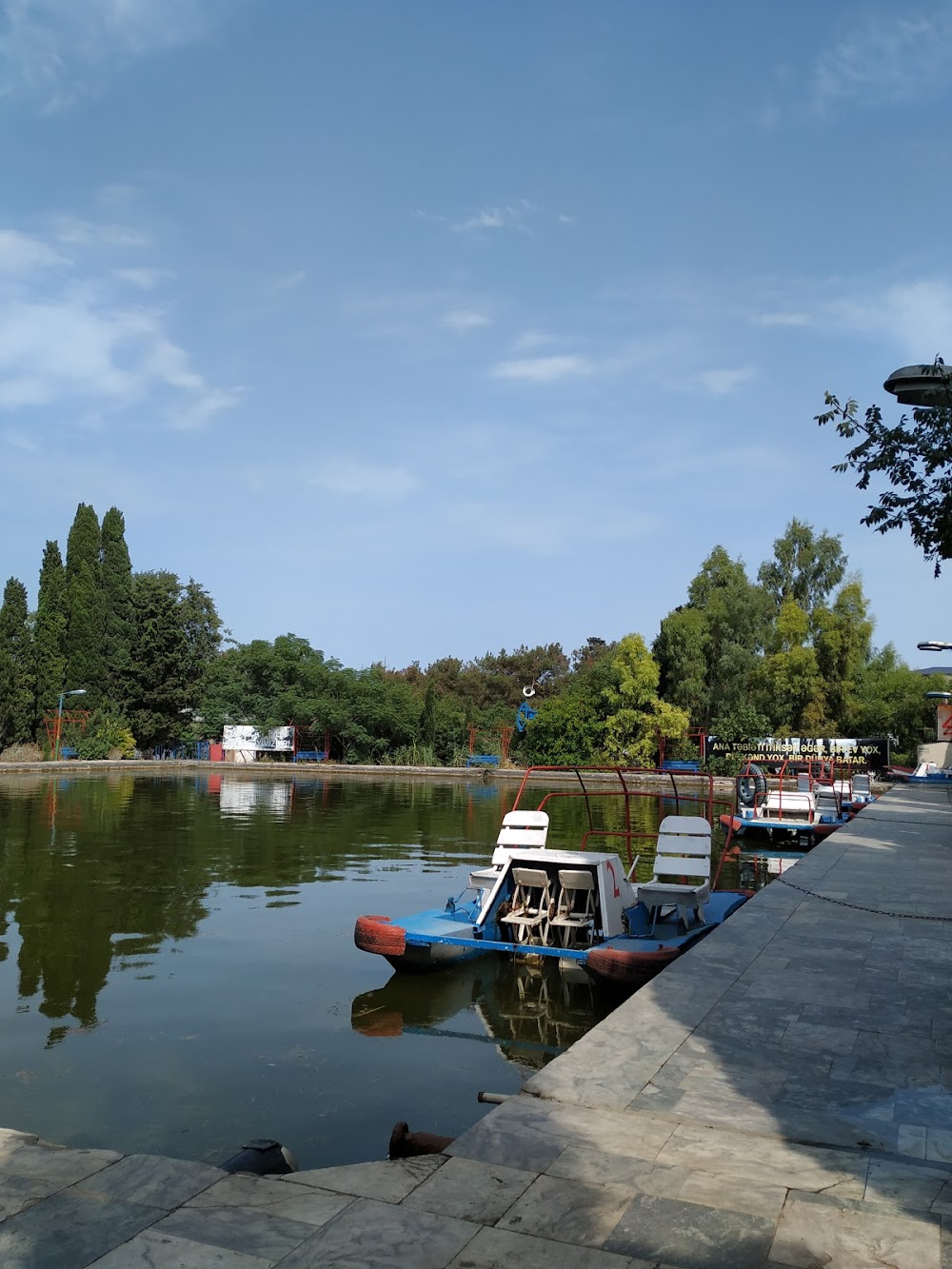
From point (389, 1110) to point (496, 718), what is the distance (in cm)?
4386

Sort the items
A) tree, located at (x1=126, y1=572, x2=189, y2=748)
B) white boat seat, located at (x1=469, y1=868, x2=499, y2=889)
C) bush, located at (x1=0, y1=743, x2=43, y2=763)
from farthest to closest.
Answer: tree, located at (x1=126, y1=572, x2=189, y2=748)
bush, located at (x1=0, y1=743, x2=43, y2=763)
white boat seat, located at (x1=469, y1=868, x2=499, y2=889)

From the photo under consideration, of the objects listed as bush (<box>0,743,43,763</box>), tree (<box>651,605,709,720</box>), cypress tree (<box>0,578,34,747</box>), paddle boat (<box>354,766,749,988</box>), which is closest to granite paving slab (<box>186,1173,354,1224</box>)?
paddle boat (<box>354,766,749,988</box>)

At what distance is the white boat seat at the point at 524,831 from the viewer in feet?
34.1

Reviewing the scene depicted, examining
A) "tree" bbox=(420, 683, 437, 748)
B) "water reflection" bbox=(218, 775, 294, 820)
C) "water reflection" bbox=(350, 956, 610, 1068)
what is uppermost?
"tree" bbox=(420, 683, 437, 748)

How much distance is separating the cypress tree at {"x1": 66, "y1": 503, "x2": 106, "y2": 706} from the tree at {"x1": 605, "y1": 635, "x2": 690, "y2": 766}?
908 inches

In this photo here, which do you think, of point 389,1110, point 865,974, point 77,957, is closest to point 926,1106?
point 865,974

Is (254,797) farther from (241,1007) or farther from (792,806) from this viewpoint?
(241,1007)

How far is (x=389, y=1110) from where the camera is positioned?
20.2 ft

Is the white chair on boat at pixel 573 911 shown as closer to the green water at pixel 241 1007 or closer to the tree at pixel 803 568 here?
the green water at pixel 241 1007

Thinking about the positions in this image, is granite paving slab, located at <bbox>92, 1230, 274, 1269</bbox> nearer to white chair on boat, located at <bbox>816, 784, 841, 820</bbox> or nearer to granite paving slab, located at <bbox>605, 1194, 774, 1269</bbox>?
granite paving slab, located at <bbox>605, 1194, 774, 1269</bbox>

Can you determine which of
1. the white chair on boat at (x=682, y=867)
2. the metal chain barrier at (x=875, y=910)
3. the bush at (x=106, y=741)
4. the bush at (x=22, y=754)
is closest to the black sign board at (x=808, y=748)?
the bush at (x=106, y=741)

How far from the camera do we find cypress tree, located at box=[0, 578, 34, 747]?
4275cm

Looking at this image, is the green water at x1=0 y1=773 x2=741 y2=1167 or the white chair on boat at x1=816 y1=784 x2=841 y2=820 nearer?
the green water at x1=0 y1=773 x2=741 y2=1167

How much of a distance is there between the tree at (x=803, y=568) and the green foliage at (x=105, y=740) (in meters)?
30.8
